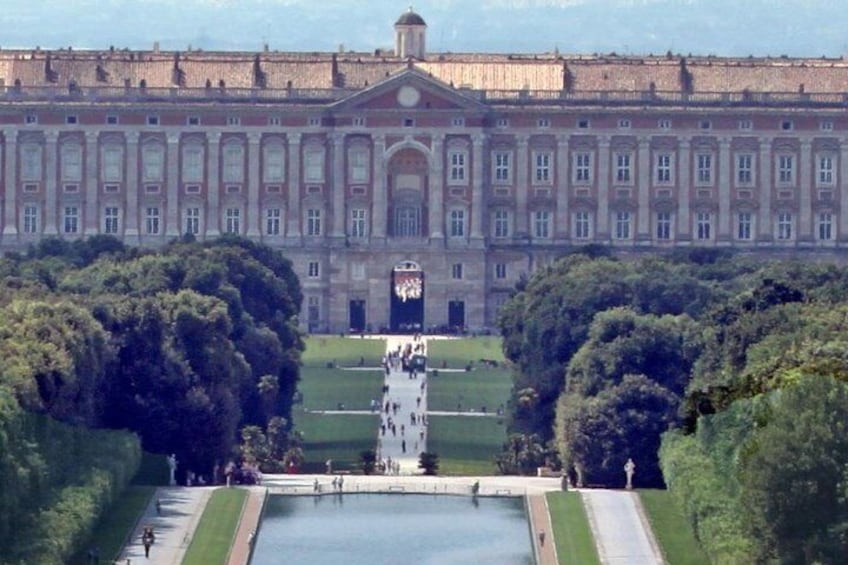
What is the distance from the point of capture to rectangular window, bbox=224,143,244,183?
17262 centimetres

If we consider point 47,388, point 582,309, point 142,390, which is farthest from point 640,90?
point 47,388

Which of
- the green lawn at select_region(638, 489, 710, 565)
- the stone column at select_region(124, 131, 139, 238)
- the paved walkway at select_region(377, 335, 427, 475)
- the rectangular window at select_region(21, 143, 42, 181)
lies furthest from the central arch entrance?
the green lawn at select_region(638, 489, 710, 565)

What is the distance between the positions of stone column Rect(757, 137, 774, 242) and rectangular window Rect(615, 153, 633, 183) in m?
5.33

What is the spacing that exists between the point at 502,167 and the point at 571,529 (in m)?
78.1

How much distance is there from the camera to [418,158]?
173125 millimetres

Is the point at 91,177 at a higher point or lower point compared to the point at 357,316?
higher

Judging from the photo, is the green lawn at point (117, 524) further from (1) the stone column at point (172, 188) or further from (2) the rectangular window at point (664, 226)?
(2) the rectangular window at point (664, 226)

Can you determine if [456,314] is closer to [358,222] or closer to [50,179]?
[358,222]

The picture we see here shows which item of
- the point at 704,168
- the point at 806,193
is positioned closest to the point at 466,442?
the point at 704,168

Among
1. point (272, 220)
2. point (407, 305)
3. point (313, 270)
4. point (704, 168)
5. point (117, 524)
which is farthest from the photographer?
point (704, 168)

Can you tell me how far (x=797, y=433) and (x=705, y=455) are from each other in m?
14.1

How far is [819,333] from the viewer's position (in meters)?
99.3

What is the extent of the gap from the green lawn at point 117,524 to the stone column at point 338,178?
70.6 meters

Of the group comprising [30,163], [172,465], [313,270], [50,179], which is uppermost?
[30,163]
